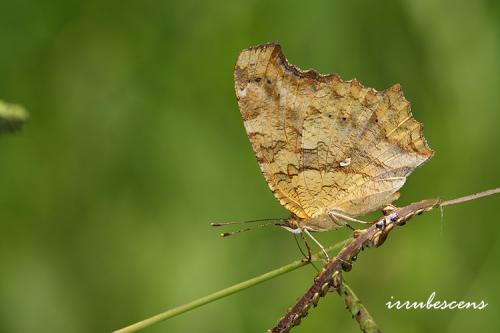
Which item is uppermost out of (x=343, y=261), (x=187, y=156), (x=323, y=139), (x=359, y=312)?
(x=187, y=156)

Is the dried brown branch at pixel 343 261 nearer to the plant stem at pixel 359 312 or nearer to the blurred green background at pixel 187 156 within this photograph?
the plant stem at pixel 359 312

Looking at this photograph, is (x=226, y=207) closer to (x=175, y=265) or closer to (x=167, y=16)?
(x=175, y=265)

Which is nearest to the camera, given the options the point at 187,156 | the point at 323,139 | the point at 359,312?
the point at 359,312

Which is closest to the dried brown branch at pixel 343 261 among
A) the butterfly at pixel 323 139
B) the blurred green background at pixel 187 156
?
the butterfly at pixel 323 139

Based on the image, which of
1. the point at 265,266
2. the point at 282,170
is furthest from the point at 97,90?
the point at 282,170

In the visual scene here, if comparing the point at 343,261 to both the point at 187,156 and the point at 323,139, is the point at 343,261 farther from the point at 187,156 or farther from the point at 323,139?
the point at 187,156

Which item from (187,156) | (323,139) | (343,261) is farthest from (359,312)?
(187,156)
